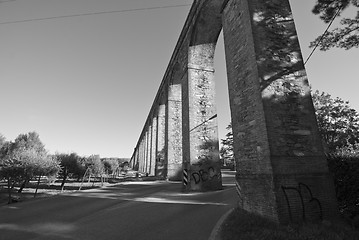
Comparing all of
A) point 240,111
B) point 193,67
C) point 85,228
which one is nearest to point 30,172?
point 85,228

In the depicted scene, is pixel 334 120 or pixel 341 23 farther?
pixel 334 120

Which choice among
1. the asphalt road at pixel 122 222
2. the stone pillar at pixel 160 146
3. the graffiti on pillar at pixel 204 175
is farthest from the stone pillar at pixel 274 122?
the stone pillar at pixel 160 146

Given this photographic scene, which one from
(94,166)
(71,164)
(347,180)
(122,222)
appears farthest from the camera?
(94,166)

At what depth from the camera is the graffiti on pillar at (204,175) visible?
11.1 m

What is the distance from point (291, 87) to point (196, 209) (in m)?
5.41

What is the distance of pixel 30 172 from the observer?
42.3 ft

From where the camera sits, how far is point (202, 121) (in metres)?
12.3

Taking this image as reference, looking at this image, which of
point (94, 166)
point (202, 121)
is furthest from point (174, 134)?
point (94, 166)

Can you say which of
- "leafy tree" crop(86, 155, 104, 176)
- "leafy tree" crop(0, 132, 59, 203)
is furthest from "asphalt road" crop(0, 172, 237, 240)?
"leafy tree" crop(86, 155, 104, 176)

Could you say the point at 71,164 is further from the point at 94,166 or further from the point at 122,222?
the point at 122,222

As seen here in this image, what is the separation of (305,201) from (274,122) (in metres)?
2.12

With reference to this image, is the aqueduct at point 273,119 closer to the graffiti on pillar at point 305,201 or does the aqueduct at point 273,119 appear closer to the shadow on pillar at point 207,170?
the graffiti on pillar at point 305,201

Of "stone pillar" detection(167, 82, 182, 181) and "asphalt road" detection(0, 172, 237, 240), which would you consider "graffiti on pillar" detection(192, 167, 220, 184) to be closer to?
"asphalt road" detection(0, 172, 237, 240)

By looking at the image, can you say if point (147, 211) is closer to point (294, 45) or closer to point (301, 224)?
point (301, 224)
